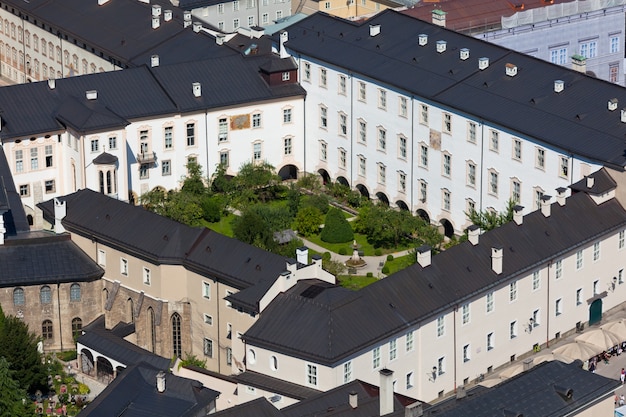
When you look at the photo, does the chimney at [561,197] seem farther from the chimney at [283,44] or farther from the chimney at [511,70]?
the chimney at [283,44]

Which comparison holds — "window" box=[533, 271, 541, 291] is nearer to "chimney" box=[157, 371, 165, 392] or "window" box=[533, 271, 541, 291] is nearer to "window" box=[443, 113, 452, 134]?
"window" box=[443, 113, 452, 134]

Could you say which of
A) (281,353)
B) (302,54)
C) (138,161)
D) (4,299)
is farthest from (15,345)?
(302,54)

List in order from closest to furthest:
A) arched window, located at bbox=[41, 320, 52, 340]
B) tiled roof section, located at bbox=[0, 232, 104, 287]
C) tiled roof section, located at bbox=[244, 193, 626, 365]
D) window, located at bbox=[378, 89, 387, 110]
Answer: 1. tiled roof section, located at bbox=[244, 193, 626, 365]
2. tiled roof section, located at bbox=[0, 232, 104, 287]
3. arched window, located at bbox=[41, 320, 52, 340]
4. window, located at bbox=[378, 89, 387, 110]

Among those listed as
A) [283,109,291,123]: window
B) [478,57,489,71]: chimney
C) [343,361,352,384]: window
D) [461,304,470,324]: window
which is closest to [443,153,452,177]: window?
[478,57,489,71]: chimney

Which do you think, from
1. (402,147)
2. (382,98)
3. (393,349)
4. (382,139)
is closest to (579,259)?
(393,349)

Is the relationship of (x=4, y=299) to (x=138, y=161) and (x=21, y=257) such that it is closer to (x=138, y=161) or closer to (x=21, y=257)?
(x=21, y=257)

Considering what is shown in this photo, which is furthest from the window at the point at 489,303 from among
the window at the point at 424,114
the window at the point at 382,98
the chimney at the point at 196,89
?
the chimney at the point at 196,89
